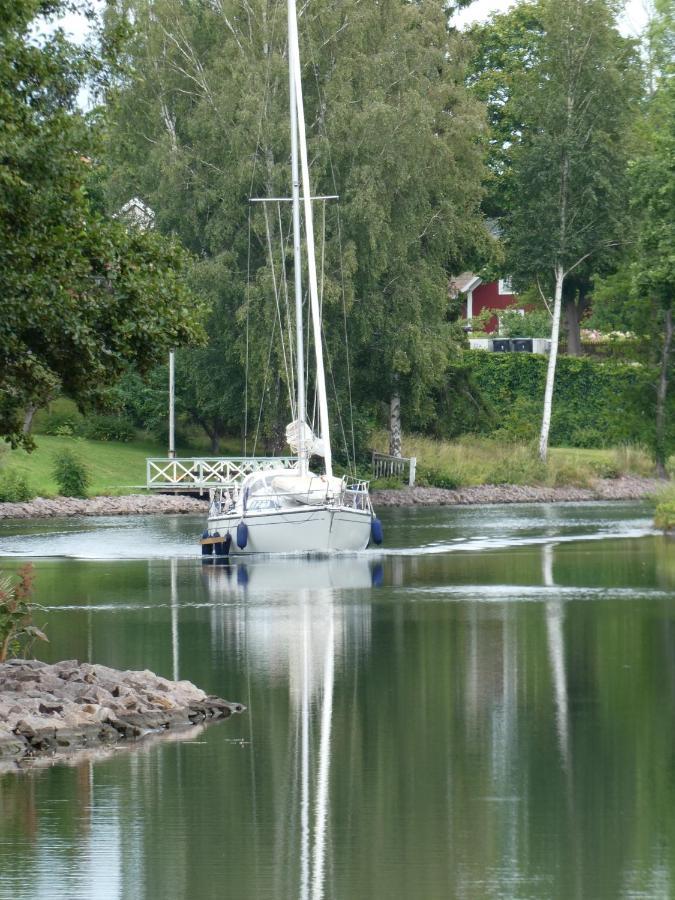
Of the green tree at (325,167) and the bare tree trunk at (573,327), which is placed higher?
the green tree at (325,167)

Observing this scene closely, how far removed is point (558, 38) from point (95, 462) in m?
23.7

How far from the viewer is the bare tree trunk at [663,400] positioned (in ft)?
219

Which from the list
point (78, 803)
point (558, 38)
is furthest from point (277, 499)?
point (558, 38)

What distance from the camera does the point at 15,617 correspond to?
61.6 ft

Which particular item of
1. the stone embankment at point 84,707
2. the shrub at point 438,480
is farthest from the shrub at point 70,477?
the stone embankment at point 84,707

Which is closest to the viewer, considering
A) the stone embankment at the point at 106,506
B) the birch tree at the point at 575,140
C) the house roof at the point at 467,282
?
the stone embankment at the point at 106,506

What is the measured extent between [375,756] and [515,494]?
47.9 m

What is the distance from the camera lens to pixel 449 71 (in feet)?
211

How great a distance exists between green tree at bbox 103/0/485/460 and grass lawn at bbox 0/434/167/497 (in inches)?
169

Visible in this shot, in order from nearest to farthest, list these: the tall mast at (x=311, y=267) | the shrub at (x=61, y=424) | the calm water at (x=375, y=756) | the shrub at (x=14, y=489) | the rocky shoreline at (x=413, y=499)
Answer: the calm water at (x=375, y=756), the tall mast at (x=311, y=267), the rocky shoreline at (x=413, y=499), the shrub at (x=14, y=489), the shrub at (x=61, y=424)

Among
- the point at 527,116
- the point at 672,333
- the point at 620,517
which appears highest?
the point at 527,116

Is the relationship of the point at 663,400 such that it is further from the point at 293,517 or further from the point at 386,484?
the point at 293,517

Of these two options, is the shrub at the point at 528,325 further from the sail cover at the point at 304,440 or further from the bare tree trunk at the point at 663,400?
the sail cover at the point at 304,440

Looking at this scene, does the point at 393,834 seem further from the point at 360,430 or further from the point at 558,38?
the point at 558,38
